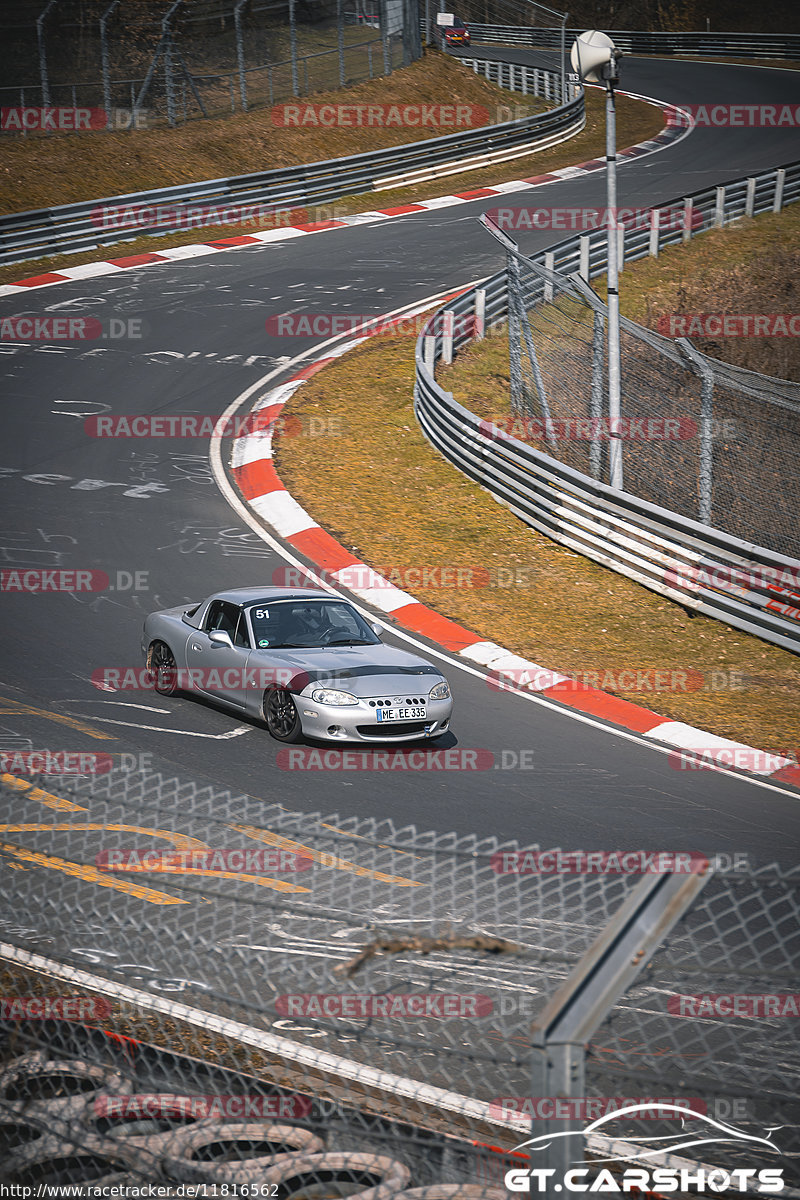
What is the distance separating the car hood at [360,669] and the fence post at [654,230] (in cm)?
2146

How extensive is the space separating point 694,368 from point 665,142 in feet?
99.7

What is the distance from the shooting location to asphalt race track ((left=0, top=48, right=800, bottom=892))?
10055 millimetres

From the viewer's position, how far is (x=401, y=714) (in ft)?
35.6

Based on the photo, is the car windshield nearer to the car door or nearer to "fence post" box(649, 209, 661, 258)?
the car door

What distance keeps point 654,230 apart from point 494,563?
16.5 metres

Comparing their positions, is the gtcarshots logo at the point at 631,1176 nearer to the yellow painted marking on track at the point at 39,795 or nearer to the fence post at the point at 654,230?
the yellow painted marking on track at the point at 39,795

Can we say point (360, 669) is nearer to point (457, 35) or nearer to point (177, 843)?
point (177, 843)

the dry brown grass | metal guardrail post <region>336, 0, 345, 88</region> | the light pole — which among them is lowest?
the dry brown grass

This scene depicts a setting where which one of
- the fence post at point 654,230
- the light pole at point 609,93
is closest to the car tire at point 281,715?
the light pole at point 609,93

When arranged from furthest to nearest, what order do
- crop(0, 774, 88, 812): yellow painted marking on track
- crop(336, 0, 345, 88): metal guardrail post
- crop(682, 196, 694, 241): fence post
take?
crop(336, 0, 345, 88): metal guardrail post
crop(682, 196, 694, 241): fence post
crop(0, 774, 88, 812): yellow painted marking on track

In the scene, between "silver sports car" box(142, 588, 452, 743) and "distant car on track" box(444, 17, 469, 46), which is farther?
"distant car on track" box(444, 17, 469, 46)

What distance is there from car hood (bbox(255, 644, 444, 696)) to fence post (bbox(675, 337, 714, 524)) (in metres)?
5.00

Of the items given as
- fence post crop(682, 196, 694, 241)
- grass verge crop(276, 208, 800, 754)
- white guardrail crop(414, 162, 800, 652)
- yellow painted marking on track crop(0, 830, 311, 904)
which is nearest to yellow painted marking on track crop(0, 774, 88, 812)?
yellow painted marking on track crop(0, 830, 311, 904)

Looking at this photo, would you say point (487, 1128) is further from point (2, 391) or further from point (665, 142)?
point (665, 142)
